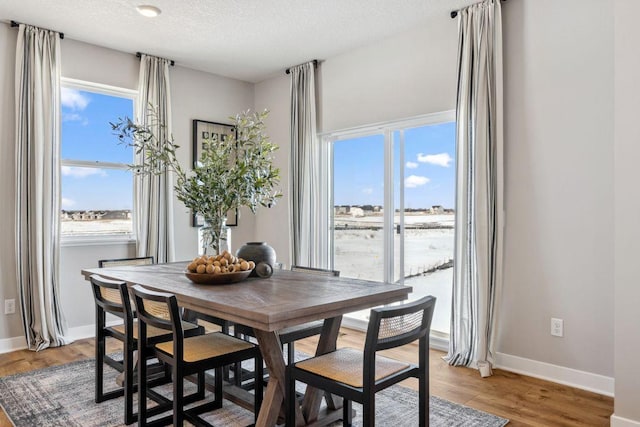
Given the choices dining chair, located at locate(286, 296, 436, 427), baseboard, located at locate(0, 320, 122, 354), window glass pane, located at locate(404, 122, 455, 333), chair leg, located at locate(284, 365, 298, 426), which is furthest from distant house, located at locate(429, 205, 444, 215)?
baseboard, located at locate(0, 320, 122, 354)

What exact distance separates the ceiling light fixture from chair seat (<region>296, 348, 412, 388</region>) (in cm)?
296

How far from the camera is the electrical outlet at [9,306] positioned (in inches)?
151

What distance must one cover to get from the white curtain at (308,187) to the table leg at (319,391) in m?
2.32

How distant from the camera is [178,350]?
2049mm

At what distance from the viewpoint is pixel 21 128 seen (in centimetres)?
382

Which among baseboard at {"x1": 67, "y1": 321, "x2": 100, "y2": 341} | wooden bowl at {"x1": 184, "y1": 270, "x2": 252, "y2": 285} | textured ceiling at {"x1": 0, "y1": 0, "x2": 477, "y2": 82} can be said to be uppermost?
textured ceiling at {"x1": 0, "y1": 0, "x2": 477, "y2": 82}

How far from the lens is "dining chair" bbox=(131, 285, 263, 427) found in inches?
80.6

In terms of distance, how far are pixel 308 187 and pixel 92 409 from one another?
2866 mm

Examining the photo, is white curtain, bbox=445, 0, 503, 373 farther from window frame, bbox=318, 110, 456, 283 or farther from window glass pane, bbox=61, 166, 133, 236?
window glass pane, bbox=61, 166, 133, 236

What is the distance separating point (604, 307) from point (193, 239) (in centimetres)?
395

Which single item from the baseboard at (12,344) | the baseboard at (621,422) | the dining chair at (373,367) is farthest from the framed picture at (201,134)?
the baseboard at (621,422)

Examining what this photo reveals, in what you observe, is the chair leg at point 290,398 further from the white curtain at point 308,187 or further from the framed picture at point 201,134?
the framed picture at point 201,134

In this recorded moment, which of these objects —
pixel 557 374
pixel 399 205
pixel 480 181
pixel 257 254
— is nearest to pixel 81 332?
pixel 257 254

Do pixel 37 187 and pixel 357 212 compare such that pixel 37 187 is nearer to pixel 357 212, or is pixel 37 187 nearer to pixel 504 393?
pixel 357 212
